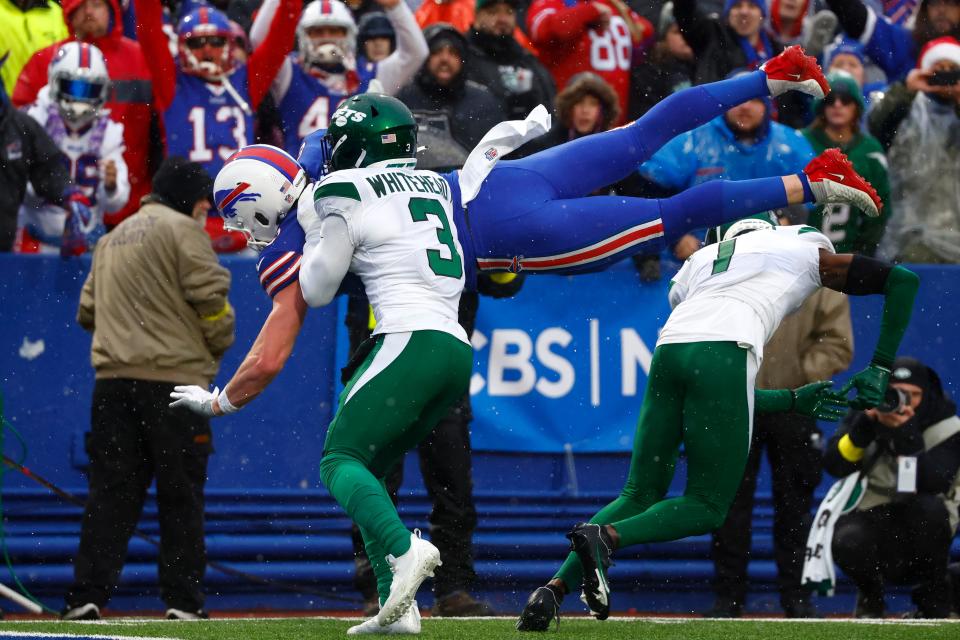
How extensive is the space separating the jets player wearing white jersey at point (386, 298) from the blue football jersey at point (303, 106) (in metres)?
3.37

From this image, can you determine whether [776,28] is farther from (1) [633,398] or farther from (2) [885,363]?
(2) [885,363]

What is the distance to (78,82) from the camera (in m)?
9.34

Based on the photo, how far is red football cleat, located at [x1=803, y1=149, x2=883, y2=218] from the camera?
6621 mm

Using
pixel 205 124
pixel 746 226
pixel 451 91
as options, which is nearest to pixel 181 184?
Result: pixel 205 124

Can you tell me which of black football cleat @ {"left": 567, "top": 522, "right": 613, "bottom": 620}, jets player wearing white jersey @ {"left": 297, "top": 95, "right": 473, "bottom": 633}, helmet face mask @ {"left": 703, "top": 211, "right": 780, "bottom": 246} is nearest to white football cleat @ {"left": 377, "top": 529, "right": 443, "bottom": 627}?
jets player wearing white jersey @ {"left": 297, "top": 95, "right": 473, "bottom": 633}

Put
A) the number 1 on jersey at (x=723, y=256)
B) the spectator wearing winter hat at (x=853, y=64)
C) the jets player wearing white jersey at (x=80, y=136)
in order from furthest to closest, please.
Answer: the spectator wearing winter hat at (x=853, y=64)
the jets player wearing white jersey at (x=80, y=136)
the number 1 on jersey at (x=723, y=256)

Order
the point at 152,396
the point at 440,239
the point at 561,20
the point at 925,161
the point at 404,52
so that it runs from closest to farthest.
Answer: the point at 440,239, the point at 152,396, the point at 404,52, the point at 925,161, the point at 561,20

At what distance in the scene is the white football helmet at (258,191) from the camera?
6.63 meters

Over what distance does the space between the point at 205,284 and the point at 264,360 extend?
1981 mm

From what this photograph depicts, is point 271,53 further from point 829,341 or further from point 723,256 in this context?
point 723,256

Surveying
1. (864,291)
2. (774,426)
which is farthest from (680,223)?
(774,426)

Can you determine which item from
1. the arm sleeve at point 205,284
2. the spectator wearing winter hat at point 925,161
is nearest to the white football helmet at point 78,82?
the arm sleeve at point 205,284

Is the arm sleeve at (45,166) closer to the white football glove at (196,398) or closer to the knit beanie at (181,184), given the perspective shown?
the knit beanie at (181,184)

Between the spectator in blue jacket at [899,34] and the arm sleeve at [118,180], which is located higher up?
the spectator in blue jacket at [899,34]
